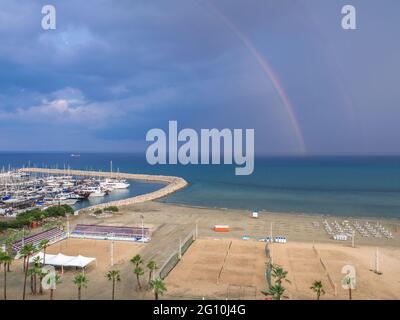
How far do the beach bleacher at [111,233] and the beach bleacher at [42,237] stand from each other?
1885 mm

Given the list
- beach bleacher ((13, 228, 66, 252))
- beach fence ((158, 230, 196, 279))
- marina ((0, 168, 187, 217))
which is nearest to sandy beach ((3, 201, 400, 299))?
beach fence ((158, 230, 196, 279))

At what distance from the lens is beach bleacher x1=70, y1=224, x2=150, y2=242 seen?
42344mm

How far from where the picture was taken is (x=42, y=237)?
39750 millimetres

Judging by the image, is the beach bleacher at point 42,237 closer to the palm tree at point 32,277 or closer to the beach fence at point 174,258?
the palm tree at point 32,277

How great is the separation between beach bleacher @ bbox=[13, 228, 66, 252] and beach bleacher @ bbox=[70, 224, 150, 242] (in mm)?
1885

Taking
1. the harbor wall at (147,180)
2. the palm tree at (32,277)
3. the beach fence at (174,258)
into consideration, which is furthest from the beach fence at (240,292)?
the harbor wall at (147,180)

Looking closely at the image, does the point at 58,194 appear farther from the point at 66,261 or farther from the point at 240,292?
the point at 240,292

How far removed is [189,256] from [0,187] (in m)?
90.1

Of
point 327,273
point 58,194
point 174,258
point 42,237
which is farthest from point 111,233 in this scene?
point 58,194

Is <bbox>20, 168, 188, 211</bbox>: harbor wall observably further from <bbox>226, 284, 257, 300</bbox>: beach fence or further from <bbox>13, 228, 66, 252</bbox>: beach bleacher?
<bbox>226, 284, 257, 300</bbox>: beach fence

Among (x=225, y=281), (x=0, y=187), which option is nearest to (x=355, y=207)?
(x=225, y=281)

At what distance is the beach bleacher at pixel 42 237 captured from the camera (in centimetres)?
3602

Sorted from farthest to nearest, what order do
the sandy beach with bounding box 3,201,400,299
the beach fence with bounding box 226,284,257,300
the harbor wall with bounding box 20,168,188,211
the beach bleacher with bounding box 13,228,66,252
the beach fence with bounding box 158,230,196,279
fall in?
the harbor wall with bounding box 20,168,188,211, the beach bleacher with bounding box 13,228,66,252, the beach fence with bounding box 158,230,196,279, the sandy beach with bounding box 3,201,400,299, the beach fence with bounding box 226,284,257,300
